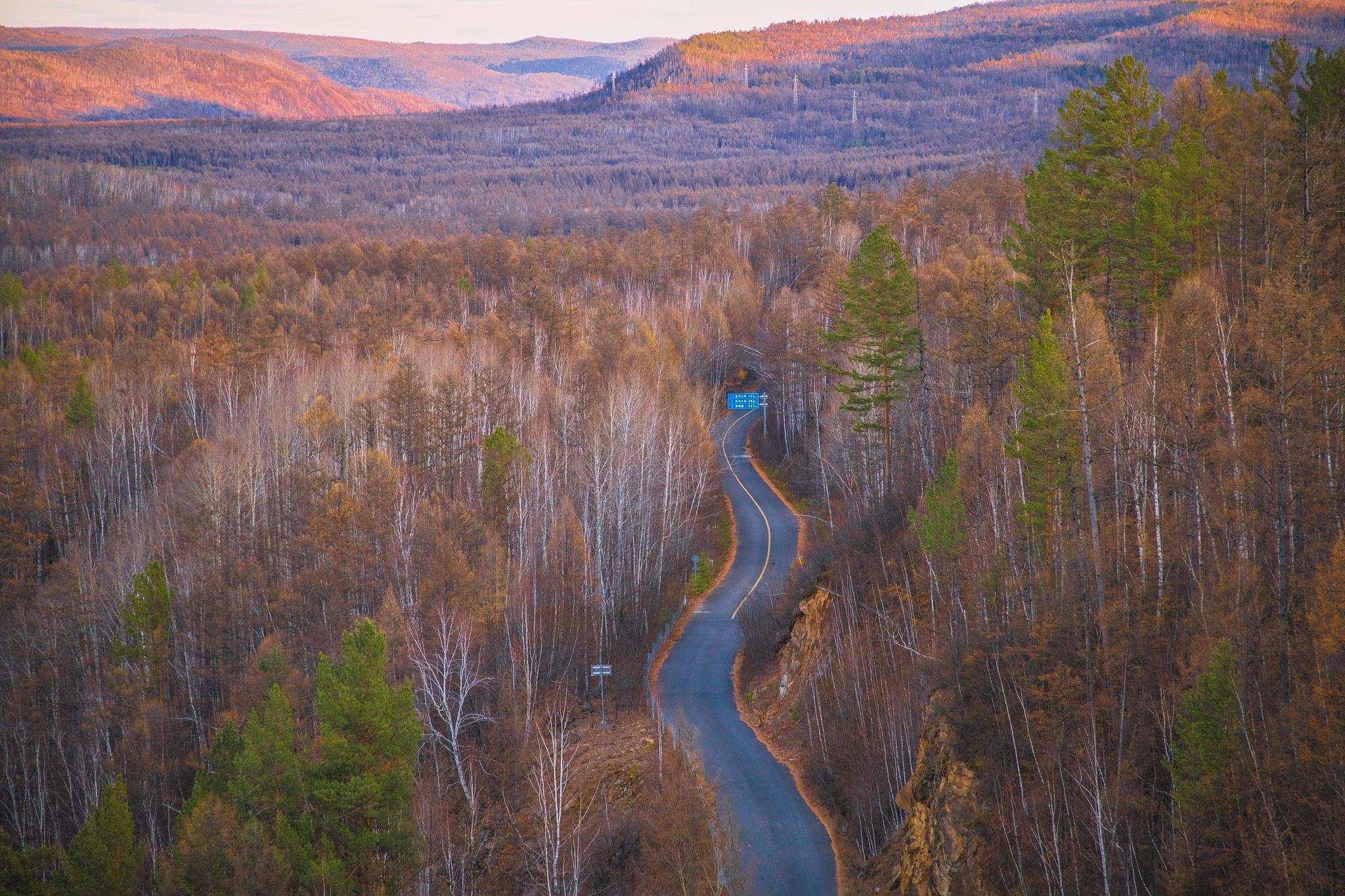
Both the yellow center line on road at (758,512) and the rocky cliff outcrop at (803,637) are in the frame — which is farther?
the yellow center line on road at (758,512)

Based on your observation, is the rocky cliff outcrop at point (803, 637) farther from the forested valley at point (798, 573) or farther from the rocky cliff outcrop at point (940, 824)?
the rocky cliff outcrop at point (940, 824)

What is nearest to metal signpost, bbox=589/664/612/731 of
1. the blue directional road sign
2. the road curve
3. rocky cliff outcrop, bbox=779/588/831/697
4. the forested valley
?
the forested valley

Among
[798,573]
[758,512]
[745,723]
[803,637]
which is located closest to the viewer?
[745,723]

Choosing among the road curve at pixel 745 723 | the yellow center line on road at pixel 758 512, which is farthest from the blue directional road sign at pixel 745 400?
the road curve at pixel 745 723

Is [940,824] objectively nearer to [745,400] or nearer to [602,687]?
[602,687]

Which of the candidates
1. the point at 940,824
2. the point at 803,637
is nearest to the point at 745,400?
the point at 803,637

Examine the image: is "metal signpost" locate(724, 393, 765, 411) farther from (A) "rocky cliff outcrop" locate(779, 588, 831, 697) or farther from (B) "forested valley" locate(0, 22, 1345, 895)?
(A) "rocky cliff outcrop" locate(779, 588, 831, 697)

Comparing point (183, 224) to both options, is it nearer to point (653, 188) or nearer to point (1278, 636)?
point (653, 188)
